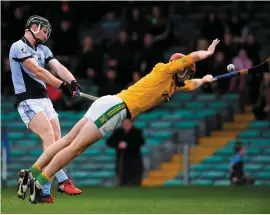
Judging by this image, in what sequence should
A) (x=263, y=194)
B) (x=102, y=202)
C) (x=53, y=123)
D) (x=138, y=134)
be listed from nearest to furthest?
(x=53, y=123) < (x=102, y=202) < (x=263, y=194) < (x=138, y=134)

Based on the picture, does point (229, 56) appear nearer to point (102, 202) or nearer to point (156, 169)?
point (156, 169)

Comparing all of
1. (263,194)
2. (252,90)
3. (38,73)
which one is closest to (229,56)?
(252,90)

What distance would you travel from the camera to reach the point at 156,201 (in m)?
17.2

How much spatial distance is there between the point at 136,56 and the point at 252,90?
9.54 ft

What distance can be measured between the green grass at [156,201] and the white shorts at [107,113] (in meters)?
1.28

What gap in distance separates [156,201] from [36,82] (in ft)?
9.69

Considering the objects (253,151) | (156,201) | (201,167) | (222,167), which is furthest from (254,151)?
(156,201)

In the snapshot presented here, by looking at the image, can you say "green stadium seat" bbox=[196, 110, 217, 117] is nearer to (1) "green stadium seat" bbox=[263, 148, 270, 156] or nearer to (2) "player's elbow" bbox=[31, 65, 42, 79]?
(1) "green stadium seat" bbox=[263, 148, 270, 156]

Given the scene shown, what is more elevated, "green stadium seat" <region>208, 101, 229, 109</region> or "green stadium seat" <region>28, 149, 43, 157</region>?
"green stadium seat" <region>208, 101, 229, 109</region>

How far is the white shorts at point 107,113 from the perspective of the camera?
14.4 meters

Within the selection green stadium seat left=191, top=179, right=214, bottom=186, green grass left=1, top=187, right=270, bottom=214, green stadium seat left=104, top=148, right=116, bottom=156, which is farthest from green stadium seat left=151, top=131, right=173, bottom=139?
green grass left=1, top=187, right=270, bottom=214

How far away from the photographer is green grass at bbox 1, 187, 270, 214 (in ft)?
49.6

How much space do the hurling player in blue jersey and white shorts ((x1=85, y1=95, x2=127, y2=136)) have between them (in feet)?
3.72

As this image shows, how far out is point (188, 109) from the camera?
84.0 feet
